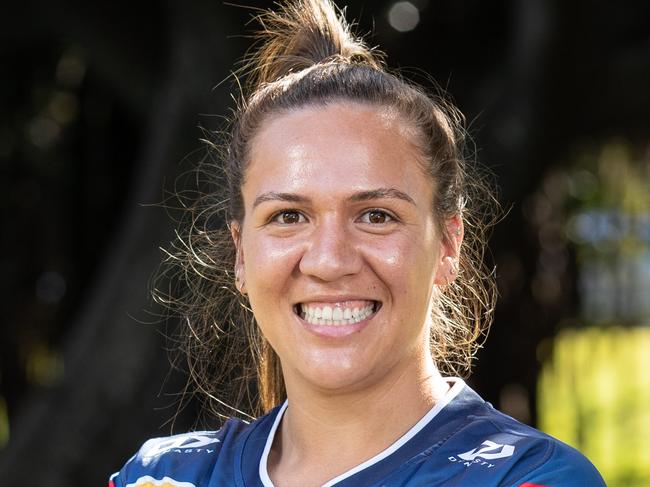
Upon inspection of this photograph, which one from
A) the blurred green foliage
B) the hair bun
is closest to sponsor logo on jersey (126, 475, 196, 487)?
the hair bun

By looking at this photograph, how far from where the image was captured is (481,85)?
372cm

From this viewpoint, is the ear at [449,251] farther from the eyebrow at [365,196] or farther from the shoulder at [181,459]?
the shoulder at [181,459]

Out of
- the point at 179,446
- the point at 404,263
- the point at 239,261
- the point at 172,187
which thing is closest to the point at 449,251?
the point at 404,263

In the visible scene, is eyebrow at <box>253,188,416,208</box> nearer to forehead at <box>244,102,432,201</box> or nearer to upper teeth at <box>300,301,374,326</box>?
forehead at <box>244,102,432,201</box>

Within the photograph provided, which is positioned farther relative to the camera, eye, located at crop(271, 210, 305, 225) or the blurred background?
the blurred background

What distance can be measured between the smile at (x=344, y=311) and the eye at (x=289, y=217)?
0.37ft

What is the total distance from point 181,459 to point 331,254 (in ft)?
1.40

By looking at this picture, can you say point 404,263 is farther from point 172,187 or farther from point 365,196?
point 172,187

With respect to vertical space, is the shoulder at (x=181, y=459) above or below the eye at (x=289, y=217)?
below

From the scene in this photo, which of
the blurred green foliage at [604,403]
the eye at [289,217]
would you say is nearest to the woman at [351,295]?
the eye at [289,217]

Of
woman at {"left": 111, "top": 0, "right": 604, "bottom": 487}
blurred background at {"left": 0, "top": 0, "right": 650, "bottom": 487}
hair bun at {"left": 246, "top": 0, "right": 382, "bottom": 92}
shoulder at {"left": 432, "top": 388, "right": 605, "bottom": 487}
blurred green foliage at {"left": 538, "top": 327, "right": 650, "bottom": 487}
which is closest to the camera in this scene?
shoulder at {"left": 432, "top": 388, "right": 605, "bottom": 487}

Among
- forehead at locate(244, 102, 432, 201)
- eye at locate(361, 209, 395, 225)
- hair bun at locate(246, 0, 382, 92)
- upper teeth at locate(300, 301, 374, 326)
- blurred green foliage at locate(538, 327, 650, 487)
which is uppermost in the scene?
hair bun at locate(246, 0, 382, 92)

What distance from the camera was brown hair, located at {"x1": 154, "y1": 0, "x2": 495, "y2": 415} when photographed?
1.73m

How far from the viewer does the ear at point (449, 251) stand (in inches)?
68.4
